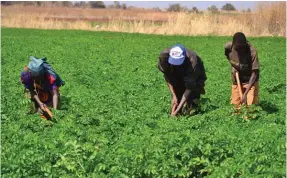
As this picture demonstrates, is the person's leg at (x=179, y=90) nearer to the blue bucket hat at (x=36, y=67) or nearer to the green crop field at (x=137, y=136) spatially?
the green crop field at (x=137, y=136)

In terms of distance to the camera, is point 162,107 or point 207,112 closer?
point 207,112

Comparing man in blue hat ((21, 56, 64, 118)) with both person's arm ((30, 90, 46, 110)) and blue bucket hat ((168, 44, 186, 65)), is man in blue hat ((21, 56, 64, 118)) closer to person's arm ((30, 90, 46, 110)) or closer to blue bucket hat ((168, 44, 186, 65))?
person's arm ((30, 90, 46, 110))

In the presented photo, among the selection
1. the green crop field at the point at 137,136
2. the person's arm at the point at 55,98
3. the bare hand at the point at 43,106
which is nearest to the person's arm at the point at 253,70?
the green crop field at the point at 137,136

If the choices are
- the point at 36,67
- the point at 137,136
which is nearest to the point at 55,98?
the point at 36,67

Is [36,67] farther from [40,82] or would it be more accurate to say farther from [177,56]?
[177,56]

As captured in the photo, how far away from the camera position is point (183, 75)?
819cm

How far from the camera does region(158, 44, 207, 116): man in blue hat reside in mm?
7789

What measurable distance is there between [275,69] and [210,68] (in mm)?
1808

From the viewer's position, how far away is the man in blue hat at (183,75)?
25.6ft

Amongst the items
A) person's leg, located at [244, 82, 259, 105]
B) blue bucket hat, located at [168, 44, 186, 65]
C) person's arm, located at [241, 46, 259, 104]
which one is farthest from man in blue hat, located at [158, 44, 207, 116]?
person's leg, located at [244, 82, 259, 105]

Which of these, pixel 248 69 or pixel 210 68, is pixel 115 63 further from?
pixel 248 69

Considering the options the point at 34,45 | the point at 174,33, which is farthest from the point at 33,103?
the point at 174,33

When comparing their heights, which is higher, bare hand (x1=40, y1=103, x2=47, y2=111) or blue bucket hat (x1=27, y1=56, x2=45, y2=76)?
blue bucket hat (x1=27, y1=56, x2=45, y2=76)

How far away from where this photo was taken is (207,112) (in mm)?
8406
